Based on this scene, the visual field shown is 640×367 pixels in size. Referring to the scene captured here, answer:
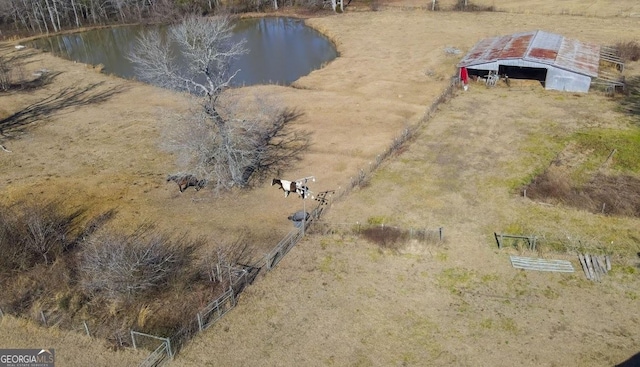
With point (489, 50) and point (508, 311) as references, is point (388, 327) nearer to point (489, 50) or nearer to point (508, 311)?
point (508, 311)

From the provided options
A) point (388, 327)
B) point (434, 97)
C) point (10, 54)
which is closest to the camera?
point (388, 327)

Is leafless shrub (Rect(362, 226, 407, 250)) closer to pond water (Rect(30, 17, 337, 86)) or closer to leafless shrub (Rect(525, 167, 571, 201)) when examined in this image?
leafless shrub (Rect(525, 167, 571, 201))

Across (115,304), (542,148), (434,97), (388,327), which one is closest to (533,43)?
(434,97)

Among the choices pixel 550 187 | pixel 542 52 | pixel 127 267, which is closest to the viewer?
pixel 127 267

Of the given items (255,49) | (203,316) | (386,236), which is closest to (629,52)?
(386,236)

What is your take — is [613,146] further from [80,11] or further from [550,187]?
[80,11]

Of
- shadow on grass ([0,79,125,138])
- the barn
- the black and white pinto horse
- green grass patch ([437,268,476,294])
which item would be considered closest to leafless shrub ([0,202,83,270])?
the black and white pinto horse
